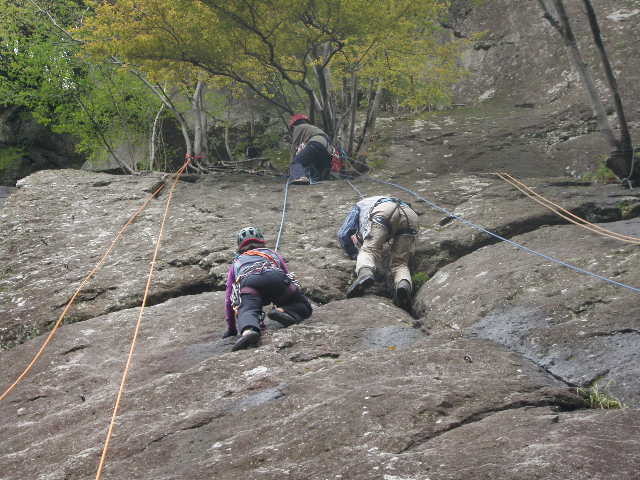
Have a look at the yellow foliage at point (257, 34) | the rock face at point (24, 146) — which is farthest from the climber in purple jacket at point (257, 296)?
the rock face at point (24, 146)

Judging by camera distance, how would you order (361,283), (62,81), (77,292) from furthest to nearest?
(62,81)
(77,292)
(361,283)

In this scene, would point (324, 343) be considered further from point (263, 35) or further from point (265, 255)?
point (263, 35)

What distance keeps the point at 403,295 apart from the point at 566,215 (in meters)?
2.65

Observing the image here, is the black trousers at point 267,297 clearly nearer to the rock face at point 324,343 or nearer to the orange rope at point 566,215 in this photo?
the rock face at point 324,343

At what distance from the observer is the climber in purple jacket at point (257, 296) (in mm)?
4969

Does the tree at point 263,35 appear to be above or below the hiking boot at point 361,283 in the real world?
above

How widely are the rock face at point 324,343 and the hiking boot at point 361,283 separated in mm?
252

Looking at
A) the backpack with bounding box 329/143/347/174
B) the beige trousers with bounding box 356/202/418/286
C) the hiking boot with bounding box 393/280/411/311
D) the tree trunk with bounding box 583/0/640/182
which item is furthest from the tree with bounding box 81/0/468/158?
the hiking boot with bounding box 393/280/411/311

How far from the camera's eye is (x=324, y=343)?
4855mm

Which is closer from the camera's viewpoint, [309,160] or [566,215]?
[566,215]

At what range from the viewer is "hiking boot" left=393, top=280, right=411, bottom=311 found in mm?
6293

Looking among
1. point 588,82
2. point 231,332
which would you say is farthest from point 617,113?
point 231,332

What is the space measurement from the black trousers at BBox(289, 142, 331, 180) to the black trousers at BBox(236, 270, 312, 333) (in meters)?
5.72

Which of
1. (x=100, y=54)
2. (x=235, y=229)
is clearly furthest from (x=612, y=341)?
(x=100, y=54)
